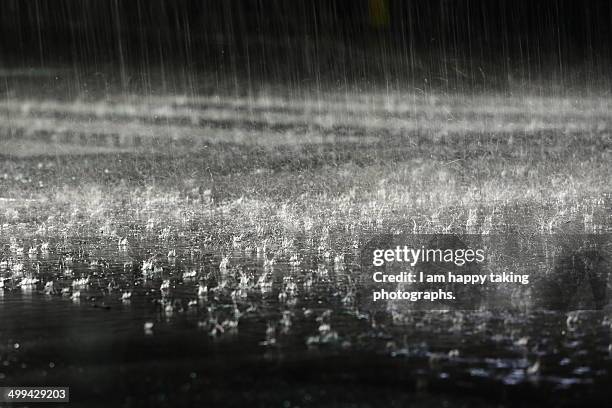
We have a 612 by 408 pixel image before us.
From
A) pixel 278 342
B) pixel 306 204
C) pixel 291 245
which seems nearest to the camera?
pixel 278 342

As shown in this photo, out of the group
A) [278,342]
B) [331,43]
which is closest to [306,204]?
[331,43]

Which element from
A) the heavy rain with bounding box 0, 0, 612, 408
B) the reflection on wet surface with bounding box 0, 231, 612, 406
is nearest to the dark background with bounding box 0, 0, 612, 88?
the heavy rain with bounding box 0, 0, 612, 408

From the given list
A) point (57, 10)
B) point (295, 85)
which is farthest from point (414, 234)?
point (57, 10)

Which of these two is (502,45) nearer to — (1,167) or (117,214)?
(117,214)

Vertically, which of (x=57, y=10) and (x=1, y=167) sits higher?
(x=57, y=10)

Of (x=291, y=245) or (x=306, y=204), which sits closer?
(x=291, y=245)

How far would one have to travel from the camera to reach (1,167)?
121ft

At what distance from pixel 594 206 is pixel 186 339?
23821mm

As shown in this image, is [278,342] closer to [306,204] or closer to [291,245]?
[291,245]

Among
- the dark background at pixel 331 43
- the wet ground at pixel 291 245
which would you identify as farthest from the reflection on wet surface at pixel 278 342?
the dark background at pixel 331 43

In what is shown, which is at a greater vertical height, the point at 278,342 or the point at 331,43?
the point at 331,43

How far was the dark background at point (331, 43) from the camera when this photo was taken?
2288cm

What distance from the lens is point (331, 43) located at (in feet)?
91.1

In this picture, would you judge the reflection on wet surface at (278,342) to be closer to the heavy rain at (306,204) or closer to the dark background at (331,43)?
the heavy rain at (306,204)
